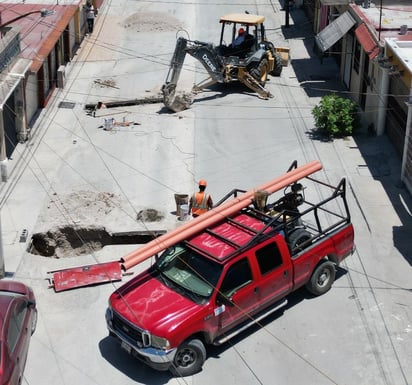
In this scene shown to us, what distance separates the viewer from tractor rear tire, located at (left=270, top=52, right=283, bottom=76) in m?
32.3

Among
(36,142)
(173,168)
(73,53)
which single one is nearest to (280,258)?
(173,168)

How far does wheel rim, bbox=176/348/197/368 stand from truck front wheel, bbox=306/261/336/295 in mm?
3474

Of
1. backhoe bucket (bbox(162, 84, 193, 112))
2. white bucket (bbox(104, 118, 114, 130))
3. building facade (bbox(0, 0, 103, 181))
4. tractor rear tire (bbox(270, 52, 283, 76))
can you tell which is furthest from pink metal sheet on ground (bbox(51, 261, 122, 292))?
tractor rear tire (bbox(270, 52, 283, 76))

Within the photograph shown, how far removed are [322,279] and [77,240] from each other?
645 centimetres

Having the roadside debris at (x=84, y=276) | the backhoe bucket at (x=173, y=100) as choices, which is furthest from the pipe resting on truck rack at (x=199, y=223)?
the backhoe bucket at (x=173, y=100)

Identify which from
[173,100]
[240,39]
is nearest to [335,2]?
[240,39]

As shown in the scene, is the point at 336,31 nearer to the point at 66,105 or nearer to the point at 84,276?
the point at 66,105

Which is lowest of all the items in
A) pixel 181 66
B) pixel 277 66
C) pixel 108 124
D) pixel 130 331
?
pixel 108 124

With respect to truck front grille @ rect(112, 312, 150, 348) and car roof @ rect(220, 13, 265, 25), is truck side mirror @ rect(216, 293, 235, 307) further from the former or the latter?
car roof @ rect(220, 13, 265, 25)

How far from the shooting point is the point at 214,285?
14789mm

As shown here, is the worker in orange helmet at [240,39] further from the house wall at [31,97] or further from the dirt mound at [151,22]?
the dirt mound at [151,22]

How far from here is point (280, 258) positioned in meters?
15.9

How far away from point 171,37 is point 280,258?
961 inches

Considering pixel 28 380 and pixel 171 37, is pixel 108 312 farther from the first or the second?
pixel 171 37
